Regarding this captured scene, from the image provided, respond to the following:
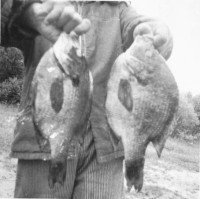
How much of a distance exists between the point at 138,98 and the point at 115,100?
3.8 inches

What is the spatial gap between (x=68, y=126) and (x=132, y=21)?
795 millimetres

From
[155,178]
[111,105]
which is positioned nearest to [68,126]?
[111,105]

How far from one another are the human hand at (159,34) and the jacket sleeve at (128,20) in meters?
0.11

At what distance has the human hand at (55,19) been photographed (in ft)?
5.49

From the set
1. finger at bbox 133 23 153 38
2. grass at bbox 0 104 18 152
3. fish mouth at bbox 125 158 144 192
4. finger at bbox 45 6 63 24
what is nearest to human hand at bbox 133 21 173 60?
finger at bbox 133 23 153 38

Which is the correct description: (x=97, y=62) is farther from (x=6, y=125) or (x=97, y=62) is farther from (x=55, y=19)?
(x=6, y=125)

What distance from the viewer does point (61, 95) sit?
1.65 metres

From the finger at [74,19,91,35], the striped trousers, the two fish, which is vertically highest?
the finger at [74,19,91,35]

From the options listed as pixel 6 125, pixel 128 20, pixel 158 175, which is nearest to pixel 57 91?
pixel 128 20

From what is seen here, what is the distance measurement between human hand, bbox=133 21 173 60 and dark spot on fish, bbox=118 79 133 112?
0.76 ft

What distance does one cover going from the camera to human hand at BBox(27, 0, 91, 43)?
65.8 inches

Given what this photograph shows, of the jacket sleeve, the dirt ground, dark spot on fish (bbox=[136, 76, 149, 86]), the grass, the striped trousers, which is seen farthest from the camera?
the grass

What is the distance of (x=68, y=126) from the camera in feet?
5.52

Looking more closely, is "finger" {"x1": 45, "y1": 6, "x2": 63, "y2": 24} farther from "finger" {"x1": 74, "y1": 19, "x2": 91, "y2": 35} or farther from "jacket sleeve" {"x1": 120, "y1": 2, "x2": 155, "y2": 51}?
"jacket sleeve" {"x1": 120, "y1": 2, "x2": 155, "y2": 51}
